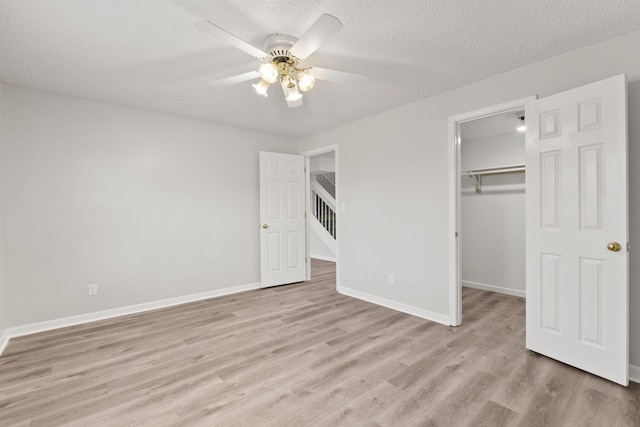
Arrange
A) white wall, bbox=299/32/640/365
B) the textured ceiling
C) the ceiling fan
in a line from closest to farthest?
the ceiling fan, the textured ceiling, white wall, bbox=299/32/640/365

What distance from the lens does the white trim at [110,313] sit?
9.54 ft

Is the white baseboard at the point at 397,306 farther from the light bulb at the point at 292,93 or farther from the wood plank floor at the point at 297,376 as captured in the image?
the light bulb at the point at 292,93

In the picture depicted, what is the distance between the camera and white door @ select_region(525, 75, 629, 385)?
1953 mm

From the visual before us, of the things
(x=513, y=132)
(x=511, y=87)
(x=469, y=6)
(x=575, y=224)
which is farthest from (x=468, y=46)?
(x=513, y=132)

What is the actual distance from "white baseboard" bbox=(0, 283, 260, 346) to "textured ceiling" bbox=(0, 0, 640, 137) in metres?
2.40

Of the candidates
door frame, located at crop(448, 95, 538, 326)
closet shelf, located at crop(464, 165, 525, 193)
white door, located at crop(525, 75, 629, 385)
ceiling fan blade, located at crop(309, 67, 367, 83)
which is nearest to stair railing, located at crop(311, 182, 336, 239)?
closet shelf, located at crop(464, 165, 525, 193)

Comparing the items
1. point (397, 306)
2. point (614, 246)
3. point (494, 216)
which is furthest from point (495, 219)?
point (614, 246)

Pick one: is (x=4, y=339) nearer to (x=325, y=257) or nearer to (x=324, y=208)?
(x=325, y=257)

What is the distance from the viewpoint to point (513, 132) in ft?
13.6

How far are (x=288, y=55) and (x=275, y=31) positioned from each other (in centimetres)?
17

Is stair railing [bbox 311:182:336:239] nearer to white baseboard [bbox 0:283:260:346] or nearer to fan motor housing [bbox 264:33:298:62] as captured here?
white baseboard [bbox 0:283:260:346]

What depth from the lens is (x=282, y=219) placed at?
4.73 meters

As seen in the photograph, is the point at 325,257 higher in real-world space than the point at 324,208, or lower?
lower

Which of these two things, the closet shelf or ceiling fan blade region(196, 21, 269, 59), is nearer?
ceiling fan blade region(196, 21, 269, 59)
